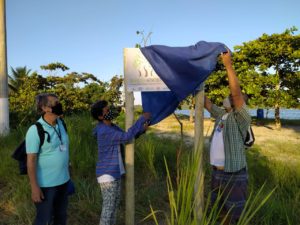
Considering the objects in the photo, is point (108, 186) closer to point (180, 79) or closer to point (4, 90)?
point (180, 79)

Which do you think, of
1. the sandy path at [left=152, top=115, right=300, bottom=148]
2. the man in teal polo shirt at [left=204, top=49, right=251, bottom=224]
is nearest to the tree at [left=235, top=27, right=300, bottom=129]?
the sandy path at [left=152, top=115, right=300, bottom=148]

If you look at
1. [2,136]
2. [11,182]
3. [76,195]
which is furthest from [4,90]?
[76,195]

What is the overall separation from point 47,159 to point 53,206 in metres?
0.57

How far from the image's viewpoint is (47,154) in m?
3.13

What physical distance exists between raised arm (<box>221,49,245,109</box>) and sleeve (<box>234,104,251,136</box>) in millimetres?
51

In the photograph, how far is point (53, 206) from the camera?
3.42 meters

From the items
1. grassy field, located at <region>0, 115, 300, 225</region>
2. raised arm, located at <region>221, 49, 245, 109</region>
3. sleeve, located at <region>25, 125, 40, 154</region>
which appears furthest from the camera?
grassy field, located at <region>0, 115, 300, 225</region>

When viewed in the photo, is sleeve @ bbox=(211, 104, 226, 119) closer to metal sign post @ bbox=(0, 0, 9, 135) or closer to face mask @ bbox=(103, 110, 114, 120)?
face mask @ bbox=(103, 110, 114, 120)

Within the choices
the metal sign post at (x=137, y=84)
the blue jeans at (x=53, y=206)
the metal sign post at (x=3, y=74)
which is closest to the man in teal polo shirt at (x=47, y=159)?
the blue jeans at (x=53, y=206)

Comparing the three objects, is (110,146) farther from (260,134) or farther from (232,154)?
(260,134)

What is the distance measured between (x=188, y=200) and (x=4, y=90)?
8.18 metres

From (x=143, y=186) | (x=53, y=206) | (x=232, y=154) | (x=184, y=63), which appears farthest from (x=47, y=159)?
(x=143, y=186)

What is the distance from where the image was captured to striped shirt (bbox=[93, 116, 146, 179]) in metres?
3.56

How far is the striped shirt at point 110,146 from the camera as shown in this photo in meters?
3.56
